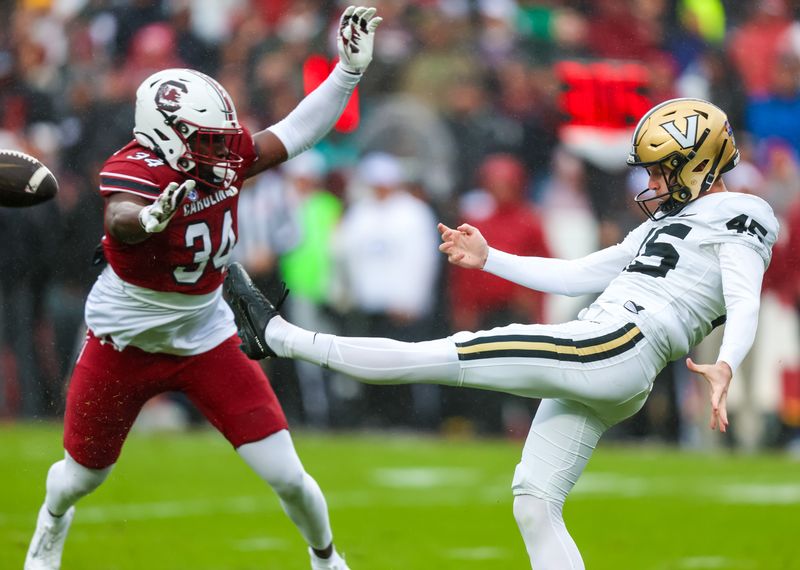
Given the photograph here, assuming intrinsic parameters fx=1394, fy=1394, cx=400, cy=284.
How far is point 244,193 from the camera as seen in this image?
9477 millimetres

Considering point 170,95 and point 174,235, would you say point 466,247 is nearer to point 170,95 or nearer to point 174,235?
point 174,235

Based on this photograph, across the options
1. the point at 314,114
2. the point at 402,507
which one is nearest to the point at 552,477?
the point at 314,114

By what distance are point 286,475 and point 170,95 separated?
1.40 m

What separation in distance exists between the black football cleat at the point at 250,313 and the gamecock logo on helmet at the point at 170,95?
1.99 ft

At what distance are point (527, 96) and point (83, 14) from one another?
322cm

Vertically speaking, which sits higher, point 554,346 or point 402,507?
point 554,346

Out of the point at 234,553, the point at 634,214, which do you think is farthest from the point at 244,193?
the point at 234,553

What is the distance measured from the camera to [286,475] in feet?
16.3

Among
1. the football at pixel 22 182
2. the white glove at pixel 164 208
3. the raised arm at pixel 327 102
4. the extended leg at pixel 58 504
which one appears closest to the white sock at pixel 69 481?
the extended leg at pixel 58 504

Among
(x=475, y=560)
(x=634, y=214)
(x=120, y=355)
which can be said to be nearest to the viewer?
(x=120, y=355)

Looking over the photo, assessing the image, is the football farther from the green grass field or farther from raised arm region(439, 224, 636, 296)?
the green grass field

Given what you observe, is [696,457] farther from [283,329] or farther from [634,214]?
[283,329]

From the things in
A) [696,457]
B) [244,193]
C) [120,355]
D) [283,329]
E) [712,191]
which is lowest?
[696,457]

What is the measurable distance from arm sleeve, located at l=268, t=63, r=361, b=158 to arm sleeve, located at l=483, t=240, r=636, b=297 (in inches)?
34.2
